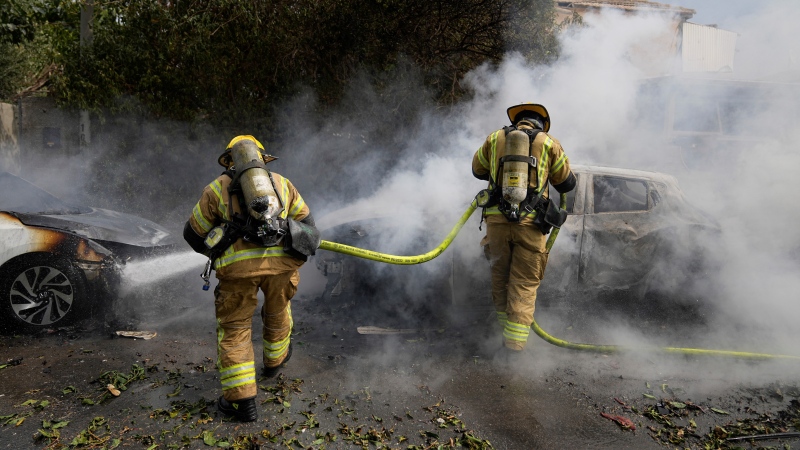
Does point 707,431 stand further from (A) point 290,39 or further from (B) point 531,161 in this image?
(A) point 290,39

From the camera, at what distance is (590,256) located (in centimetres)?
483

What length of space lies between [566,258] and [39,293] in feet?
15.7

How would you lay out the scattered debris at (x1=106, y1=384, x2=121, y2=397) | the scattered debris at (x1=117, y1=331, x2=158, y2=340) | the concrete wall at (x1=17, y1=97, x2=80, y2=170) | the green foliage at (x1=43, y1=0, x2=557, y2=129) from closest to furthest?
the scattered debris at (x1=106, y1=384, x2=121, y2=397) < the scattered debris at (x1=117, y1=331, x2=158, y2=340) < the green foliage at (x1=43, y1=0, x2=557, y2=129) < the concrete wall at (x1=17, y1=97, x2=80, y2=170)

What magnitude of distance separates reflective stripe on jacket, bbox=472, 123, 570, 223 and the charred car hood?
344 cm

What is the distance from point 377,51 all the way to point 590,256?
500 cm

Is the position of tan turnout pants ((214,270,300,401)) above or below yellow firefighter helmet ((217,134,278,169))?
below

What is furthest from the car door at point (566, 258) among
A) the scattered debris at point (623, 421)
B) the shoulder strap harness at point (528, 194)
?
the scattered debris at point (623, 421)

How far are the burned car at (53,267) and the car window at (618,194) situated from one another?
4.51 meters

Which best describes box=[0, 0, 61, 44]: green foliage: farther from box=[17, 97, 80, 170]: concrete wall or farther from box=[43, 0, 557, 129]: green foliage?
box=[17, 97, 80, 170]: concrete wall

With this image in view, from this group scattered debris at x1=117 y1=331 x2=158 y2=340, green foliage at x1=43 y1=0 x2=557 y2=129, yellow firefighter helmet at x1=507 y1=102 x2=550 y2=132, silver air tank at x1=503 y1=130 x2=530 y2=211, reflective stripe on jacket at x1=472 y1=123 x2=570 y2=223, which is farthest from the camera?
green foliage at x1=43 y1=0 x2=557 y2=129

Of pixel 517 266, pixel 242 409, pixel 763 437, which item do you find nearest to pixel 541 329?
pixel 517 266

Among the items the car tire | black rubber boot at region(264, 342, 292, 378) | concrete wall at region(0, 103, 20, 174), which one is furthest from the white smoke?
concrete wall at region(0, 103, 20, 174)

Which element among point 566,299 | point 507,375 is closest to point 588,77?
point 566,299

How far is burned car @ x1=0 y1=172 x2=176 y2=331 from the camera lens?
14.8ft
